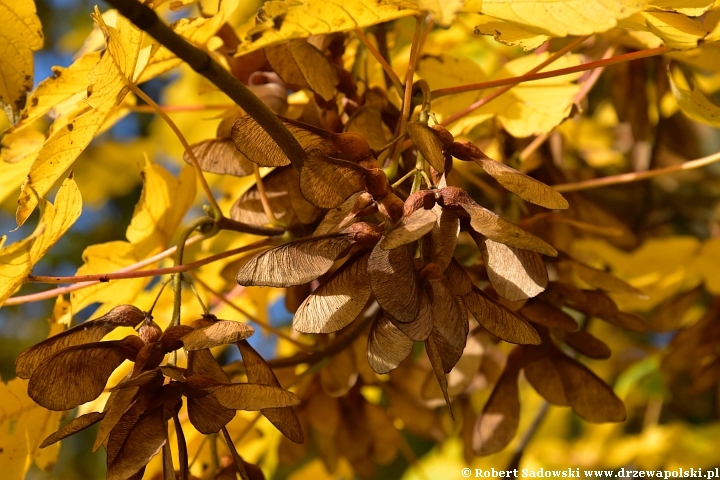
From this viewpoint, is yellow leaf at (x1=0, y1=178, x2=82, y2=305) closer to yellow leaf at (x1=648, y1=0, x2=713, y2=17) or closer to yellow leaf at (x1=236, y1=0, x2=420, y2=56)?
yellow leaf at (x1=236, y1=0, x2=420, y2=56)

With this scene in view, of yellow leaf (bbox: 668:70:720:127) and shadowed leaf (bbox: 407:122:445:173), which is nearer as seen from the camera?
shadowed leaf (bbox: 407:122:445:173)

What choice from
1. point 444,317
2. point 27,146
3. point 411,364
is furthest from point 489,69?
point 444,317

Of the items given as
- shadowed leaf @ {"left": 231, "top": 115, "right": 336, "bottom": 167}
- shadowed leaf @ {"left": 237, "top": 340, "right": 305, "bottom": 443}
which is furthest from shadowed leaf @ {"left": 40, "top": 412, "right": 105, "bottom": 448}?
shadowed leaf @ {"left": 231, "top": 115, "right": 336, "bottom": 167}

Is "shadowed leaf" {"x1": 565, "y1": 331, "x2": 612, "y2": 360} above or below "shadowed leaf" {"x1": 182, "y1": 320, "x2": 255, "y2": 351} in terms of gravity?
below

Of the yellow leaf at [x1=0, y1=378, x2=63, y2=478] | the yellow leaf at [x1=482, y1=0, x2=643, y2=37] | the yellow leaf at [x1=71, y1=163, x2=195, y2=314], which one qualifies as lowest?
the yellow leaf at [x1=0, y1=378, x2=63, y2=478]

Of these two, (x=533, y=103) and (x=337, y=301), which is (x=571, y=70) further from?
(x=337, y=301)

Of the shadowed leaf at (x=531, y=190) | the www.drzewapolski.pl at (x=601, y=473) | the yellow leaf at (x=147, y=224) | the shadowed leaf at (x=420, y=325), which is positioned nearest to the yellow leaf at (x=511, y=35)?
the shadowed leaf at (x=531, y=190)

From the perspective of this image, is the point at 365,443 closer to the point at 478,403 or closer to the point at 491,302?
the point at 491,302
